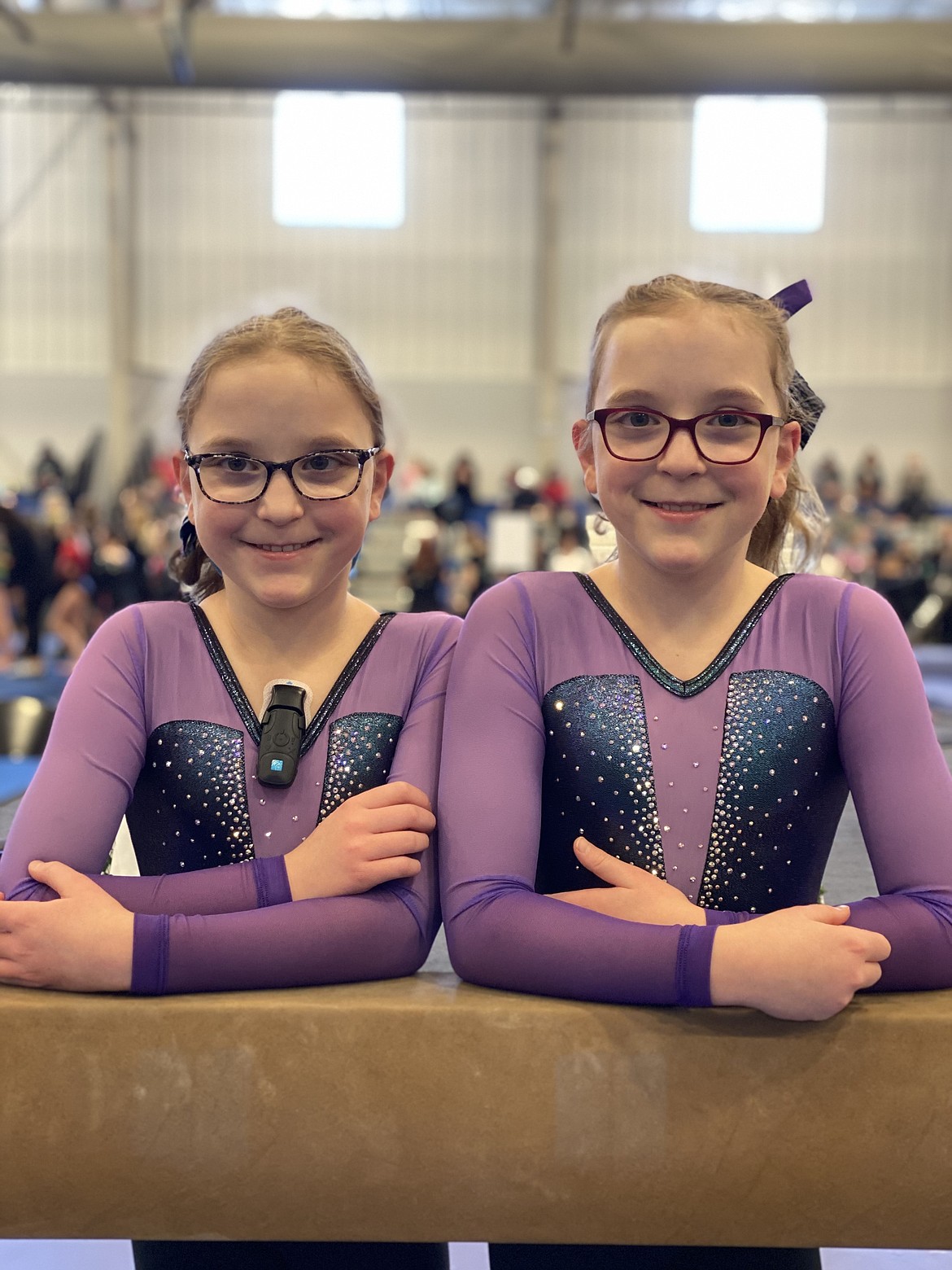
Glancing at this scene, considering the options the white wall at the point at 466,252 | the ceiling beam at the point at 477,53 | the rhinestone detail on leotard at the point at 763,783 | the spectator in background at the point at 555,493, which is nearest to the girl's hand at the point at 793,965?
the rhinestone detail on leotard at the point at 763,783

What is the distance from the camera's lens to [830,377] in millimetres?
15414

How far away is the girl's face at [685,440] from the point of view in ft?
3.67

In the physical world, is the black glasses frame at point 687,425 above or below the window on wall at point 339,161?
below

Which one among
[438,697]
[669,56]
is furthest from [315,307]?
[669,56]

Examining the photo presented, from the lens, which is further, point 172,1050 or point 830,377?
point 830,377

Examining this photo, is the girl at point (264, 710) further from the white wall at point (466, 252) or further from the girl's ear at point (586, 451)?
the white wall at point (466, 252)

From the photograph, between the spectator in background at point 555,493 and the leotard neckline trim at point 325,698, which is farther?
the spectator in background at point 555,493

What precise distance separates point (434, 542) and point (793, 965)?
9.80 meters

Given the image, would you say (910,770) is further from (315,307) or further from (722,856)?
(315,307)

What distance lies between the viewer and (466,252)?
15.2m

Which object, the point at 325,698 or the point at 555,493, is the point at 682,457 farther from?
the point at 555,493

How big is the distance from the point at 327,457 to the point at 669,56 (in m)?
9.44

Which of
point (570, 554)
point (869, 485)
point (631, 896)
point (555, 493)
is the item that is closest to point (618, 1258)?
point (631, 896)

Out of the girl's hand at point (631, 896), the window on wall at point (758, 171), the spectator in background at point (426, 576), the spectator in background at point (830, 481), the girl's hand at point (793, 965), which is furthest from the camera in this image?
the window on wall at point (758, 171)
